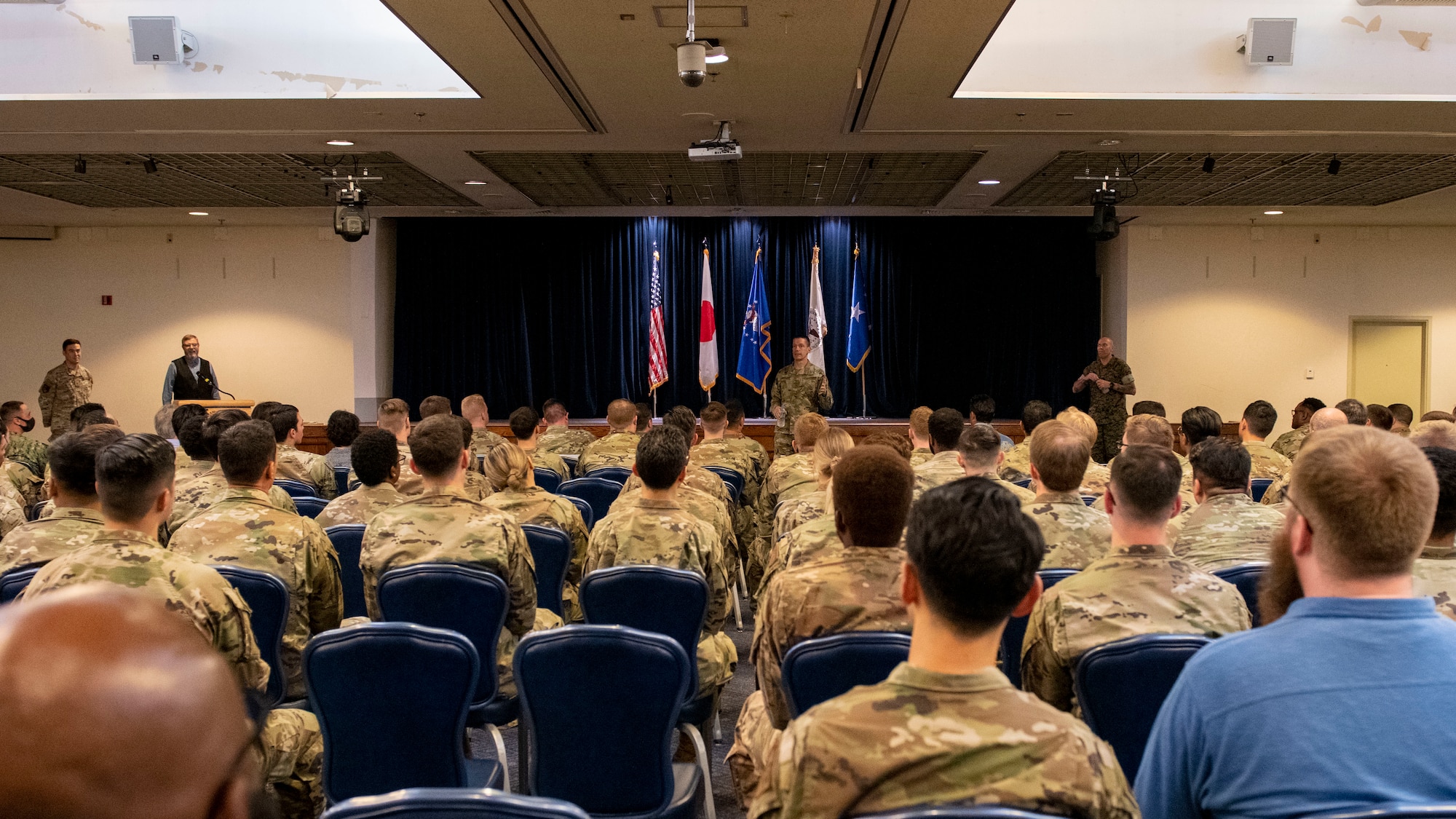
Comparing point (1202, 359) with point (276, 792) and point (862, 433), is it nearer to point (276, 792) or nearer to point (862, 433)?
point (862, 433)

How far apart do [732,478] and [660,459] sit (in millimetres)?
2653

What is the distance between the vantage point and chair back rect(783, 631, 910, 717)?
2357 mm

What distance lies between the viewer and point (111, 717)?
23.5 inches

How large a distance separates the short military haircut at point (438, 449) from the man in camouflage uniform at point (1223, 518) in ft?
9.01

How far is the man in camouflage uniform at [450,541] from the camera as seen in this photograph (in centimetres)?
369

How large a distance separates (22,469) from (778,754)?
645 centimetres

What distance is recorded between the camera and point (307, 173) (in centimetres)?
1037

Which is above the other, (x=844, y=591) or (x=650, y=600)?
(x=844, y=591)

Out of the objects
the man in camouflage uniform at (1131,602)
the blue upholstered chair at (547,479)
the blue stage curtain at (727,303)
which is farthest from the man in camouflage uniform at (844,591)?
the blue stage curtain at (727,303)

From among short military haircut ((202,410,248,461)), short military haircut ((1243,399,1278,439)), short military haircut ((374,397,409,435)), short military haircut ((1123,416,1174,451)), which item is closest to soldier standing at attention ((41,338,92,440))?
short military haircut ((374,397,409,435))

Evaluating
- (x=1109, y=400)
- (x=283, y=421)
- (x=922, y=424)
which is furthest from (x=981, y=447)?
(x=1109, y=400)

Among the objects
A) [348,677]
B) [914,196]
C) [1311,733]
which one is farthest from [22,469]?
[914,196]

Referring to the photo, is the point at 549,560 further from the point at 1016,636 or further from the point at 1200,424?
the point at 1200,424

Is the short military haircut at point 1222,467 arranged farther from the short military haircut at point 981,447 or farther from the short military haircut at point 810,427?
the short military haircut at point 810,427
